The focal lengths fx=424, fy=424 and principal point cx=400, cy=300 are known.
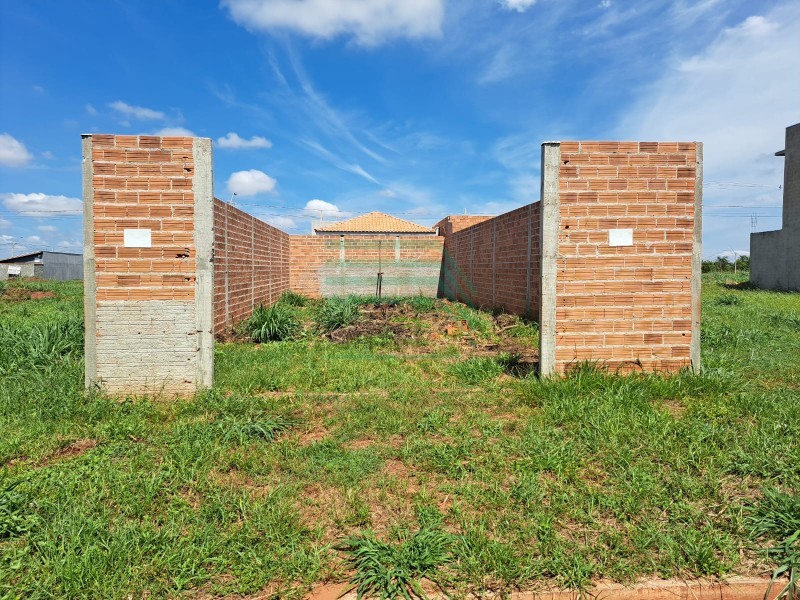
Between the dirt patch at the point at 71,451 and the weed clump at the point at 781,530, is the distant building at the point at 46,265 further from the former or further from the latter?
the weed clump at the point at 781,530

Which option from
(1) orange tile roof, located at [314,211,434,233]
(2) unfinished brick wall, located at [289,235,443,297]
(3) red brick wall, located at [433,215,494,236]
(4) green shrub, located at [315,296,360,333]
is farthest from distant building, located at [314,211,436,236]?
(4) green shrub, located at [315,296,360,333]

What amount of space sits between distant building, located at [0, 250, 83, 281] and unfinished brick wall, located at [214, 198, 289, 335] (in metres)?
27.0

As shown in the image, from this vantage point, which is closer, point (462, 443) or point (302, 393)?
point (462, 443)

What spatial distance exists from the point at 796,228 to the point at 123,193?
2227cm

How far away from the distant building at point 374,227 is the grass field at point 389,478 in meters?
29.3

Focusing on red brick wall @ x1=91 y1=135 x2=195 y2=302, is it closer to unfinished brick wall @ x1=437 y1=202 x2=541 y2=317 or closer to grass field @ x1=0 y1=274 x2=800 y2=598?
grass field @ x1=0 y1=274 x2=800 y2=598

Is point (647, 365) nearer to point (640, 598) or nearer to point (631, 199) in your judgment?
point (631, 199)

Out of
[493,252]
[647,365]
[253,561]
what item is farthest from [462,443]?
[493,252]

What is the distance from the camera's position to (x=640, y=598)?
1.96m

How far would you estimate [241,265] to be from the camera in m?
Result: 8.38

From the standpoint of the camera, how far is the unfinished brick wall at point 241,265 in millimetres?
Answer: 6959

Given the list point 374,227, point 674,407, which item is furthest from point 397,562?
point 374,227

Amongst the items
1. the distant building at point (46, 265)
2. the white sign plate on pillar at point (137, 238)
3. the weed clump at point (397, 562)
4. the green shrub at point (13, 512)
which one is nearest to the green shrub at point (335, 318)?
the white sign plate on pillar at point (137, 238)

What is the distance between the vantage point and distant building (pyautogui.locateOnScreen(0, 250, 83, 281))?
96.5 feet
